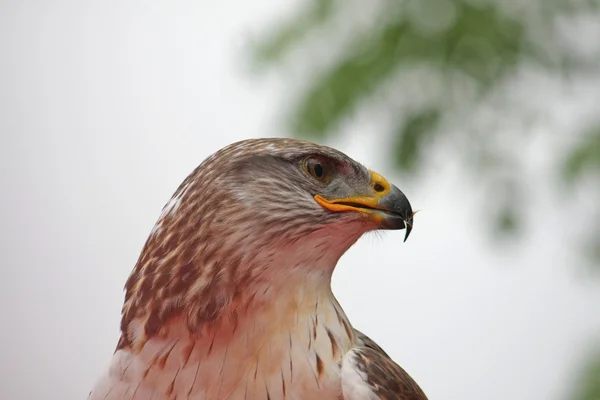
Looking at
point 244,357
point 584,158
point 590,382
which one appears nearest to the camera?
point 244,357

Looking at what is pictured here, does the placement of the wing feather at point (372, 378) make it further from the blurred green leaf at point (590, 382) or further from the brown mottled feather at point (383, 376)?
the blurred green leaf at point (590, 382)

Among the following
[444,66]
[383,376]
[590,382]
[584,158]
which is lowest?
[590,382]

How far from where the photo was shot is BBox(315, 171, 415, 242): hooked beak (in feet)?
1.73

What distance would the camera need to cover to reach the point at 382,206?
535mm

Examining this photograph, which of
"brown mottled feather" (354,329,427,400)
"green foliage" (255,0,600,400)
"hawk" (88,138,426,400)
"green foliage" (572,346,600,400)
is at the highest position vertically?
"green foliage" (255,0,600,400)

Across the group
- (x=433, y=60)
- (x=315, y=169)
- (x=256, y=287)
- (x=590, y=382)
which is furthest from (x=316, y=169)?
(x=590, y=382)

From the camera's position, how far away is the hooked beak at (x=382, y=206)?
0.53m

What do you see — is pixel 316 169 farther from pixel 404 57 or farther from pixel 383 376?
pixel 404 57

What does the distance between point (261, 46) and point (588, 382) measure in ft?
3.21

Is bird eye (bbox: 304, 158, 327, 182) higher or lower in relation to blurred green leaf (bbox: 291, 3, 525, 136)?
lower

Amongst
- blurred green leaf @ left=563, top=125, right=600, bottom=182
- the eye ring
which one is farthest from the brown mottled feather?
blurred green leaf @ left=563, top=125, right=600, bottom=182

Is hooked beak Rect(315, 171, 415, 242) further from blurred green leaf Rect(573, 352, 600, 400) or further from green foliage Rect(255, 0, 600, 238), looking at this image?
blurred green leaf Rect(573, 352, 600, 400)

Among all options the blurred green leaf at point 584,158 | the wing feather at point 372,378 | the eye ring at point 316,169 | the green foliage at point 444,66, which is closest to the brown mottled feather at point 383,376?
the wing feather at point 372,378

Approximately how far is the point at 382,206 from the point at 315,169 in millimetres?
56
